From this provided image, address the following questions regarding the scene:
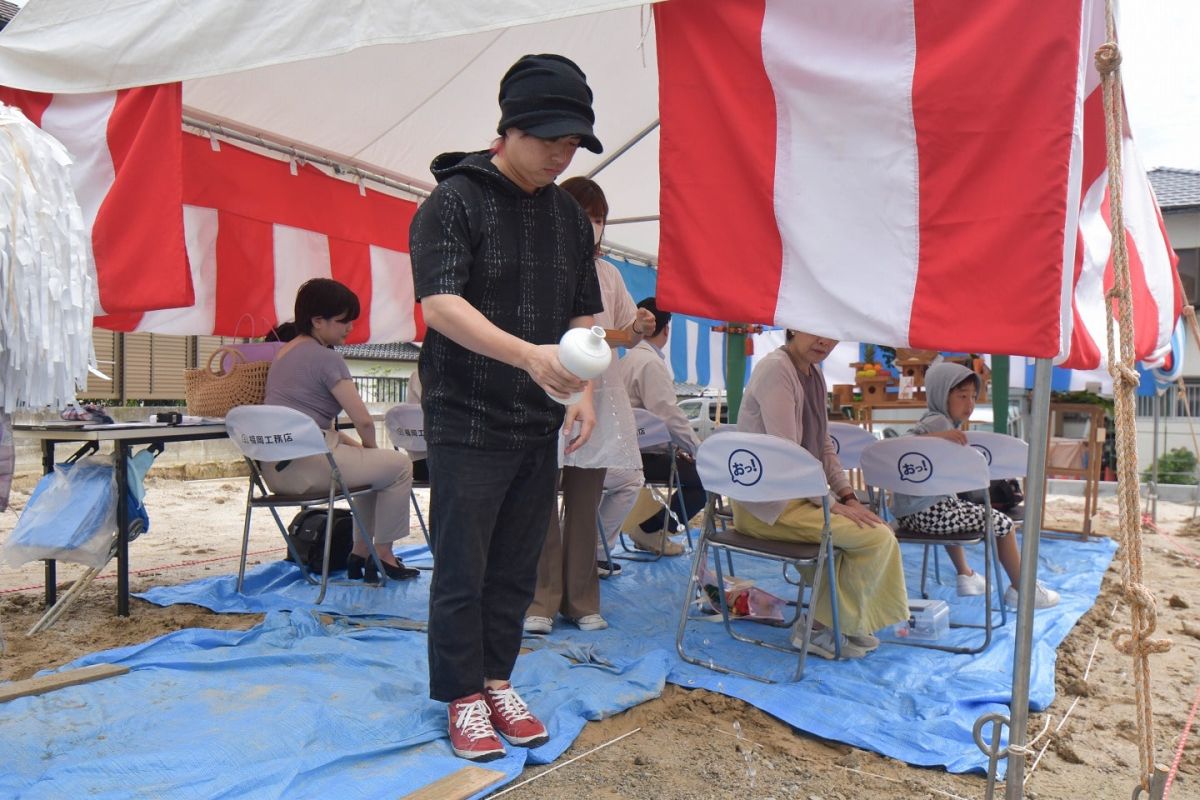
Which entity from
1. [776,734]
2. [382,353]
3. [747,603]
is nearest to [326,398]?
[747,603]

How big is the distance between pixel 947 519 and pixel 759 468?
43.4 inches

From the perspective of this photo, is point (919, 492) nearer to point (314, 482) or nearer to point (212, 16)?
point (314, 482)

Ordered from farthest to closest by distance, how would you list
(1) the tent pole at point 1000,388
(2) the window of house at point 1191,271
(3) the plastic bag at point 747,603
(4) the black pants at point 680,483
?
1. (2) the window of house at point 1191,271
2. (1) the tent pole at point 1000,388
3. (4) the black pants at point 680,483
4. (3) the plastic bag at point 747,603

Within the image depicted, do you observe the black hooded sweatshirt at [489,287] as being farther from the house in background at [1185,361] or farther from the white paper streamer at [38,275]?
the house in background at [1185,361]

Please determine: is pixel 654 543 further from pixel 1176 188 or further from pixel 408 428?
pixel 1176 188

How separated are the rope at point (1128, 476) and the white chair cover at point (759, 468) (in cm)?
106

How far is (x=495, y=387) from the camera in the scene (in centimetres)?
207

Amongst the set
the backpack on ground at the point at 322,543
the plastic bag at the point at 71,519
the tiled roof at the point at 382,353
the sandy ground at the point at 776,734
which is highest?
the tiled roof at the point at 382,353

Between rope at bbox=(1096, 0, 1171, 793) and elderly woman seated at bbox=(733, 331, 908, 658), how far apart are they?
1.20 m

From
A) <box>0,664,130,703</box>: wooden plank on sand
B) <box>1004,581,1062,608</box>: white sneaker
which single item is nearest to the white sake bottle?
<box>0,664,130,703</box>: wooden plank on sand

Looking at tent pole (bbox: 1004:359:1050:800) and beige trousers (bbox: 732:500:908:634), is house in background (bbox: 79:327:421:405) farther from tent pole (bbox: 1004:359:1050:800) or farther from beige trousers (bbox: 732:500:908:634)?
tent pole (bbox: 1004:359:1050:800)

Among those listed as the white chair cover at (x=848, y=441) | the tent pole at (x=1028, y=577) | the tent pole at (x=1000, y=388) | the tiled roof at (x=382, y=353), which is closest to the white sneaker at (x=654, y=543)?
the white chair cover at (x=848, y=441)

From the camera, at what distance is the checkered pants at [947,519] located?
11.2 ft

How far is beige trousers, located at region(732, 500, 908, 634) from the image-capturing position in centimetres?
291
